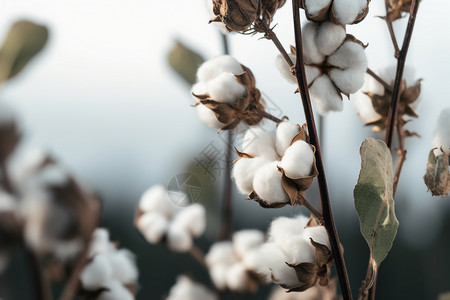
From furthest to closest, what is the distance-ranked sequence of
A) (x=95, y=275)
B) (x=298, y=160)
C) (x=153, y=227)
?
(x=153, y=227)
(x=95, y=275)
(x=298, y=160)

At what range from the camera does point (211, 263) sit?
81cm

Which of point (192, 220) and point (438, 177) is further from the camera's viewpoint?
point (192, 220)

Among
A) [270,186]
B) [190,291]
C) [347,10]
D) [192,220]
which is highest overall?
[347,10]

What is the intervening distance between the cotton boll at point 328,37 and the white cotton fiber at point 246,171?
7cm

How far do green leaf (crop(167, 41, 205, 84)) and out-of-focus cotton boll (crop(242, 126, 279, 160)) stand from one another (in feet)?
1.36

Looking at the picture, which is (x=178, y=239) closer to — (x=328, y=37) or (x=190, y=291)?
(x=190, y=291)

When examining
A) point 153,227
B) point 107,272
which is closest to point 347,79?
point 107,272

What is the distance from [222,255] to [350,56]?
499mm

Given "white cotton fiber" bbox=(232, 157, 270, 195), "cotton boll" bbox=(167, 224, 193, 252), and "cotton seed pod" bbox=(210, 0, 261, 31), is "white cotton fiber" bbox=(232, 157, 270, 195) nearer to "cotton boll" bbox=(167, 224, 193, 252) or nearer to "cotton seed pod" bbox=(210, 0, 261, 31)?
"cotton seed pod" bbox=(210, 0, 261, 31)

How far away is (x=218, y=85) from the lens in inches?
14.3

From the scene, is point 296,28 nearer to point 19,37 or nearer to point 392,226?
point 392,226

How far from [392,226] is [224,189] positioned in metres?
0.45

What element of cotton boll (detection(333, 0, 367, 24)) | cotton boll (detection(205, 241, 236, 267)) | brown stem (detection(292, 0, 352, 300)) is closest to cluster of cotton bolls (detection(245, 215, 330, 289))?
brown stem (detection(292, 0, 352, 300))

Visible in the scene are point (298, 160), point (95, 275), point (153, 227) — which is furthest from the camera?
point (153, 227)
